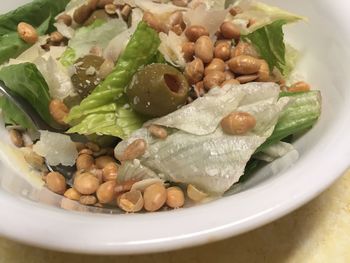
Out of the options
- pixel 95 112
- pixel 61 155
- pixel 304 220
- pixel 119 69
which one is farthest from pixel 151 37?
pixel 304 220

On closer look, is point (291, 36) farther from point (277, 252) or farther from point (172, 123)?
point (277, 252)

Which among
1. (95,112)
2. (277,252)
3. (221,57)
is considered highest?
(221,57)

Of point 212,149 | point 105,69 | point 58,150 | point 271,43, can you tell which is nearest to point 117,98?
point 105,69

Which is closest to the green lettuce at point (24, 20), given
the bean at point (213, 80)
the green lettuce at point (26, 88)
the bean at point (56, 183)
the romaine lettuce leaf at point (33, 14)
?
the romaine lettuce leaf at point (33, 14)

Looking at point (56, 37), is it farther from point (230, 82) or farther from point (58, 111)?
point (230, 82)

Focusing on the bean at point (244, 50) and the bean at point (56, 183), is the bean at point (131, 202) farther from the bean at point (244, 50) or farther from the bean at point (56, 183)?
the bean at point (244, 50)

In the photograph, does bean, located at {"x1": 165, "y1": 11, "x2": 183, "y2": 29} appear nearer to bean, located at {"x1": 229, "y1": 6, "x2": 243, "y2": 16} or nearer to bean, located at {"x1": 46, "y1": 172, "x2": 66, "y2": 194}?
bean, located at {"x1": 229, "y1": 6, "x2": 243, "y2": 16}
